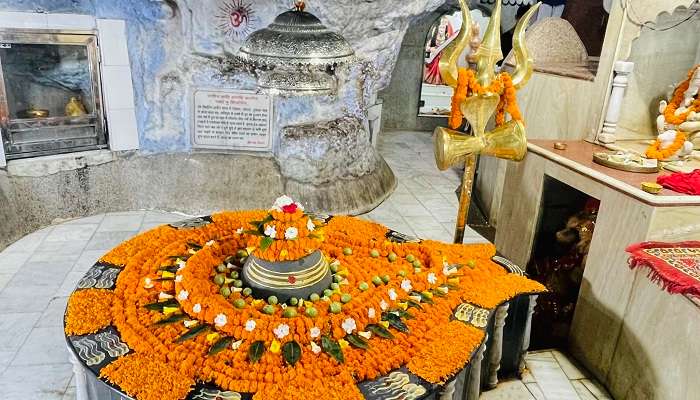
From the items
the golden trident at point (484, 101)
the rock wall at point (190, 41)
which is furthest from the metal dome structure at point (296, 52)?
the rock wall at point (190, 41)

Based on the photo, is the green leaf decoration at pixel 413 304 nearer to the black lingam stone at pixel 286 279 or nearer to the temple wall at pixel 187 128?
the black lingam stone at pixel 286 279

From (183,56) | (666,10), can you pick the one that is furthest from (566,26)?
(183,56)

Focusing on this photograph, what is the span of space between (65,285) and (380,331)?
3.39m

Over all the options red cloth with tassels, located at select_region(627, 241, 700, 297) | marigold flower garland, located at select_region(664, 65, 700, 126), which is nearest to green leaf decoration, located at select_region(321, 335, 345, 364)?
red cloth with tassels, located at select_region(627, 241, 700, 297)

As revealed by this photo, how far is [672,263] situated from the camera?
306 cm

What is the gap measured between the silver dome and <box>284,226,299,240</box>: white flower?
1.02 metres

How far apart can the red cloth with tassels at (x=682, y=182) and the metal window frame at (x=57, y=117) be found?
5754 millimetres

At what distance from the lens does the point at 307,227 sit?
299 centimetres

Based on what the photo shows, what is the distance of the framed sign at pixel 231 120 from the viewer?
20.2 ft

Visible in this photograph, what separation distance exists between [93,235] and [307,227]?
147 inches

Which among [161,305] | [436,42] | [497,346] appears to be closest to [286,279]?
[161,305]

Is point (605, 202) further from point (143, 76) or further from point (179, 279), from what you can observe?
point (143, 76)

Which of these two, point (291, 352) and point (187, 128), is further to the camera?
point (187, 128)

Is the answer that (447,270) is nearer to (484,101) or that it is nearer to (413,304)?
(413,304)
